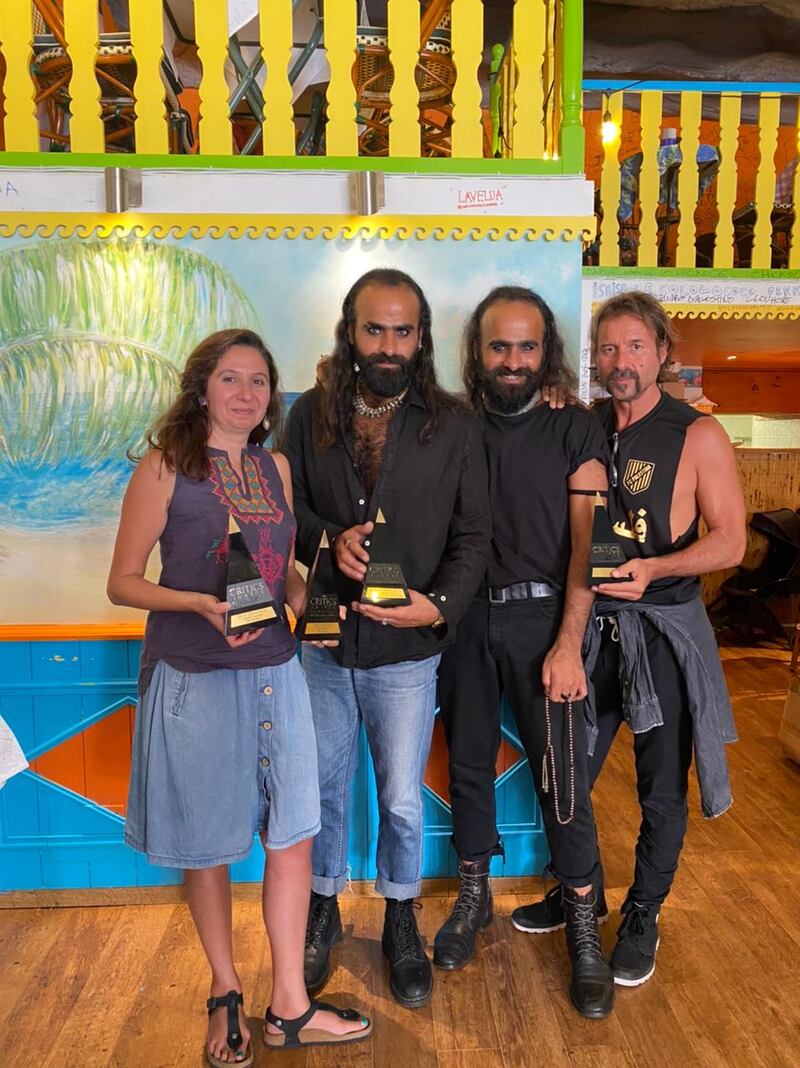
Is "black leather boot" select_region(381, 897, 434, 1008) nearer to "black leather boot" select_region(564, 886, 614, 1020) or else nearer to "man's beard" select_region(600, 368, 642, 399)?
"black leather boot" select_region(564, 886, 614, 1020)

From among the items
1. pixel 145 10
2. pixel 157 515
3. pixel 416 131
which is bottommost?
pixel 157 515

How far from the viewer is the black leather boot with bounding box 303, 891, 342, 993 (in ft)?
7.39

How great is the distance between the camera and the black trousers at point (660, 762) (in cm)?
227

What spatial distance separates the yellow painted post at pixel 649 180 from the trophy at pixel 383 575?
4.53 metres

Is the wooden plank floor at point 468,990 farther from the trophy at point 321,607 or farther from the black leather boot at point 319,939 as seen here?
the trophy at point 321,607

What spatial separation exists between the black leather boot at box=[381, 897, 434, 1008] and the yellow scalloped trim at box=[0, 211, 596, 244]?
1.98 metres

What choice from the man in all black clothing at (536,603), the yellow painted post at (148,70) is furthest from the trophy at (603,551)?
the yellow painted post at (148,70)

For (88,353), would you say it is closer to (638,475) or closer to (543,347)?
(543,347)

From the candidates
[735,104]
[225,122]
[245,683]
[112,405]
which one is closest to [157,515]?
[245,683]

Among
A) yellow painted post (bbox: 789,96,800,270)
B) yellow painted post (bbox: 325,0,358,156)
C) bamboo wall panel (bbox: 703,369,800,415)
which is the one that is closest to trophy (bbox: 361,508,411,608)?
yellow painted post (bbox: 325,0,358,156)

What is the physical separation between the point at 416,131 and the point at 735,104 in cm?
384

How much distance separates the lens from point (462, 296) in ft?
9.08

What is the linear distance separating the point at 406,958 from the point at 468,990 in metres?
0.19

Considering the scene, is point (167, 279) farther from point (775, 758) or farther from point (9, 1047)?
point (775, 758)
